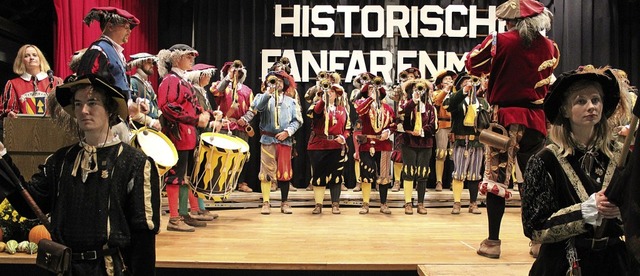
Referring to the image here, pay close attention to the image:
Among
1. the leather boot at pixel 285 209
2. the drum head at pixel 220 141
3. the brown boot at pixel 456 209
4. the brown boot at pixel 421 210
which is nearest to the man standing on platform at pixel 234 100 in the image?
the leather boot at pixel 285 209

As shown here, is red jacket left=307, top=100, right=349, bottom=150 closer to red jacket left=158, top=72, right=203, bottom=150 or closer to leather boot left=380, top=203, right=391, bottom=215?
leather boot left=380, top=203, right=391, bottom=215

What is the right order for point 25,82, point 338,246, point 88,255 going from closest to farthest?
point 88,255
point 338,246
point 25,82

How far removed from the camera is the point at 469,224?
18.6 feet

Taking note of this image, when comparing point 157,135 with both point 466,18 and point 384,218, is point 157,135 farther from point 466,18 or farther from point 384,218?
point 466,18

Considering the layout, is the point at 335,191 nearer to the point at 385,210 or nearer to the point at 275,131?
the point at 385,210

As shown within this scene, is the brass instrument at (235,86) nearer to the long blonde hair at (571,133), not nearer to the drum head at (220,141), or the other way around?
the drum head at (220,141)

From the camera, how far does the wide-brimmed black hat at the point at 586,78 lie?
7.16ft

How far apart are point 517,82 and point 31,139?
345 cm

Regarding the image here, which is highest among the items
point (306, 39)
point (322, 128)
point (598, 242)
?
point (306, 39)

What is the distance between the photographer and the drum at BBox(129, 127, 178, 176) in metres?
3.96

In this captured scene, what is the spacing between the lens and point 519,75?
358 centimetres

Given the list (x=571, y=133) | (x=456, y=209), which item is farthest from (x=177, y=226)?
(x=571, y=133)

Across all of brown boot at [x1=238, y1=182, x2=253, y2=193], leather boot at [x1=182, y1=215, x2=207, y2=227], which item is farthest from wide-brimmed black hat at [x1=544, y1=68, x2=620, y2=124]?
brown boot at [x1=238, y1=182, x2=253, y2=193]

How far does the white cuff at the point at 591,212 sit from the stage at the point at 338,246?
134 centimetres
